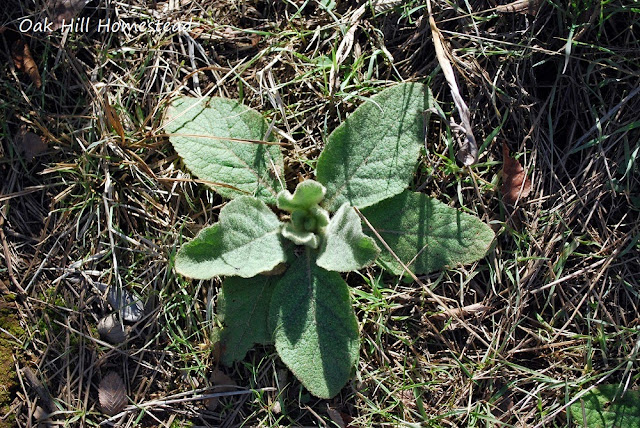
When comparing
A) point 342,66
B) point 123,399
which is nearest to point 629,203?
point 342,66

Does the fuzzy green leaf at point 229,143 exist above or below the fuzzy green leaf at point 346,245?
above

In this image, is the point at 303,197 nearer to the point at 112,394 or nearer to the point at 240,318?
the point at 240,318

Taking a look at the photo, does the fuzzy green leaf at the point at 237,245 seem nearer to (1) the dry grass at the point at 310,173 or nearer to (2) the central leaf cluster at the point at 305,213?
(2) the central leaf cluster at the point at 305,213

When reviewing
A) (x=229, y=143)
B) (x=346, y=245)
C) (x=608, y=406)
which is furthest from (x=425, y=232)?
(x=608, y=406)

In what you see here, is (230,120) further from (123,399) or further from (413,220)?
(123,399)

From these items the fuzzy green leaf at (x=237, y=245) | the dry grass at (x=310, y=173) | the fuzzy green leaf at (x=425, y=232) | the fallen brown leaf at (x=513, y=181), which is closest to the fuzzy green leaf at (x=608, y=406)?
the dry grass at (x=310, y=173)
